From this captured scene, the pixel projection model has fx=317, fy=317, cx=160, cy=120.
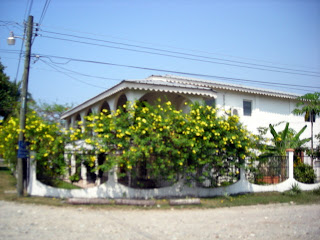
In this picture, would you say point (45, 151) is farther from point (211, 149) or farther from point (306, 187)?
point (306, 187)

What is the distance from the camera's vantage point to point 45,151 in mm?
9578

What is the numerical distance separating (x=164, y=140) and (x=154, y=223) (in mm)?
3161

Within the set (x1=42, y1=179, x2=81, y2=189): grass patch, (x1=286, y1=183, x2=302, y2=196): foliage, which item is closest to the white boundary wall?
(x1=42, y1=179, x2=81, y2=189): grass patch

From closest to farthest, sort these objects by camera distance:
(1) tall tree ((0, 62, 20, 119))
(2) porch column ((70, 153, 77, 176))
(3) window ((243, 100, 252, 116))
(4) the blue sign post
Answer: (4) the blue sign post → (2) porch column ((70, 153, 77, 176)) → (3) window ((243, 100, 252, 116)) → (1) tall tree ((0, 62, 20, 119))

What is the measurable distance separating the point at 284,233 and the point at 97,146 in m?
5.63

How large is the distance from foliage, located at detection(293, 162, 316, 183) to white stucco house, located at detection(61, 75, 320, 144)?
3941 millimetres

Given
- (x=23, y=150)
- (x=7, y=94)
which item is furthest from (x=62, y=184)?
(x=7, y=94)

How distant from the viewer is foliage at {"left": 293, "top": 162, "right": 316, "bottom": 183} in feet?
44.8

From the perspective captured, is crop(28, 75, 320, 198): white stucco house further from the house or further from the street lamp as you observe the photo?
the street lamp

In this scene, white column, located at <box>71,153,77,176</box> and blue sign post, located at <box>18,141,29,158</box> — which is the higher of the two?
blue sign post, located at <box>18,141,29,158</box>

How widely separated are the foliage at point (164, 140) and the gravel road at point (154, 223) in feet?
5.15

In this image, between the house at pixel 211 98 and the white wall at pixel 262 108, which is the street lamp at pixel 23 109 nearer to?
the house at pixel 211 98

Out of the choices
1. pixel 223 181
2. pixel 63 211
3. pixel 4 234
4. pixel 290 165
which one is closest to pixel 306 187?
pixel 290 165

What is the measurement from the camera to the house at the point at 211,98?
1245 cm
